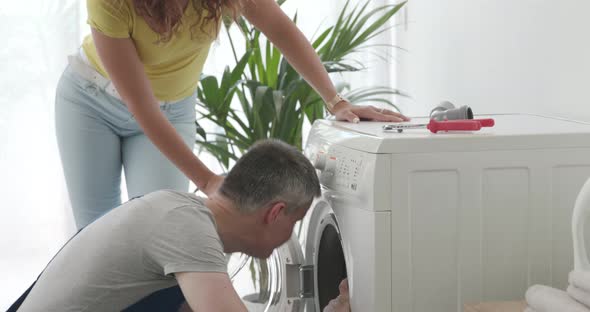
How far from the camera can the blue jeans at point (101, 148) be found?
1.92m

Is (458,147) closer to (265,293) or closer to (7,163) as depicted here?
(265,293)

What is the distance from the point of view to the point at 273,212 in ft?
4.66

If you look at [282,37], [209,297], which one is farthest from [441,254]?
[282,37]

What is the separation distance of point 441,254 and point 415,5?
1.68 m

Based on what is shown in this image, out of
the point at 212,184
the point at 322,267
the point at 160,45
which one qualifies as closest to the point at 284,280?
the point at 322,267

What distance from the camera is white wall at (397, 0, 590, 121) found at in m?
1.82

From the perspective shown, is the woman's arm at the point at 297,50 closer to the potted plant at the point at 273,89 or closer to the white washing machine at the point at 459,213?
the white washing machine at the point at 459,213

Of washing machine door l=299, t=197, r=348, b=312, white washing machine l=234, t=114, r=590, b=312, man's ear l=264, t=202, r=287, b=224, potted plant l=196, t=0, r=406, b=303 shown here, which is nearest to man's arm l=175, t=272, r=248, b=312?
man's ear l=264, t=202, r=287, b=224

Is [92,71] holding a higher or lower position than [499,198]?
higher

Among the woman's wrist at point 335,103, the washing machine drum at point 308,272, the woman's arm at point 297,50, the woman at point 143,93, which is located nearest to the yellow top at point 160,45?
the woman at point 143,93

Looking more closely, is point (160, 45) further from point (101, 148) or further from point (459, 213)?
point (459, 213)

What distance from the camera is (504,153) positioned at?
4.86 ft

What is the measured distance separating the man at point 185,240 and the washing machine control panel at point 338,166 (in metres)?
0.09

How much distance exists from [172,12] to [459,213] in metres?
0.72
